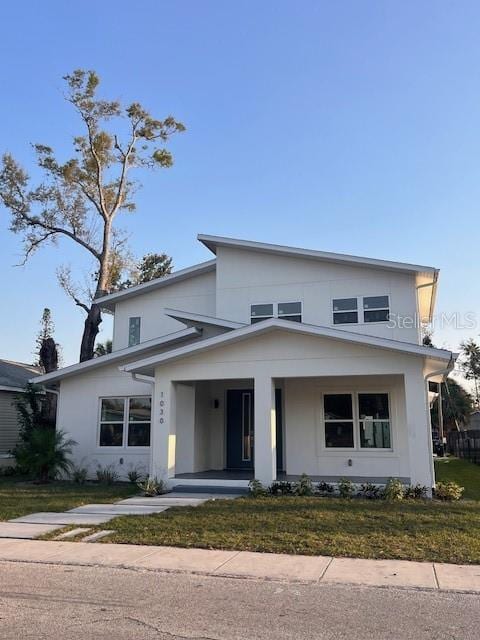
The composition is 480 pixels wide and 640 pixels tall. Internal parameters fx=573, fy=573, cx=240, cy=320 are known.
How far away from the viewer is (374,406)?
1483 cm

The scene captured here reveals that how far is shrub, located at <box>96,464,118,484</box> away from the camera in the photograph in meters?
15.9

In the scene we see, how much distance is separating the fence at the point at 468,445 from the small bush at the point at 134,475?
15.0 m

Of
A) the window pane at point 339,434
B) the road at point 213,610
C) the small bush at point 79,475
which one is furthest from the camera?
the small bush at point 79,475

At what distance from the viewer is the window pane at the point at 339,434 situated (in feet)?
48.6

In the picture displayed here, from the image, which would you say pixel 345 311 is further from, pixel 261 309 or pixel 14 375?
pixel 14 375

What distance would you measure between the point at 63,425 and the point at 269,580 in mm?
12012

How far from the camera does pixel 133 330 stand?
20266 millimetres

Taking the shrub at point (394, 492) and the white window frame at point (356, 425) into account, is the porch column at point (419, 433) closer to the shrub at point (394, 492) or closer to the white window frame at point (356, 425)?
the shrub at point (394, 492)

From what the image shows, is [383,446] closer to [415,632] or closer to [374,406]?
[374,406]

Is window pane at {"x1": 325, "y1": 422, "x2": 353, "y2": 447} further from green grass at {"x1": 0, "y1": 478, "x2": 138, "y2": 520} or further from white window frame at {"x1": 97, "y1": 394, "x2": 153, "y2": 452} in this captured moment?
white window frame at {"x1": 97, "y1": 394, "x2": 153, "y2": 452}

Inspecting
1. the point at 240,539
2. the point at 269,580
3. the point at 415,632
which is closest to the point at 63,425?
the point at 240,539

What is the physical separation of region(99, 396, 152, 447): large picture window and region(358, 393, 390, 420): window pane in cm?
602

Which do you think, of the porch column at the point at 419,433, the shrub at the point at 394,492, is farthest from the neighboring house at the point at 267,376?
the shrub at the point at 394,492

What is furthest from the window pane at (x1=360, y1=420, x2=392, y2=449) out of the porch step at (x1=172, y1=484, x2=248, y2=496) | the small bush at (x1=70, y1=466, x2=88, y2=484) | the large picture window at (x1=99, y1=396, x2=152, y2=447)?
the small bush at (x1=70, y1=466, x2=88, y2=484)
